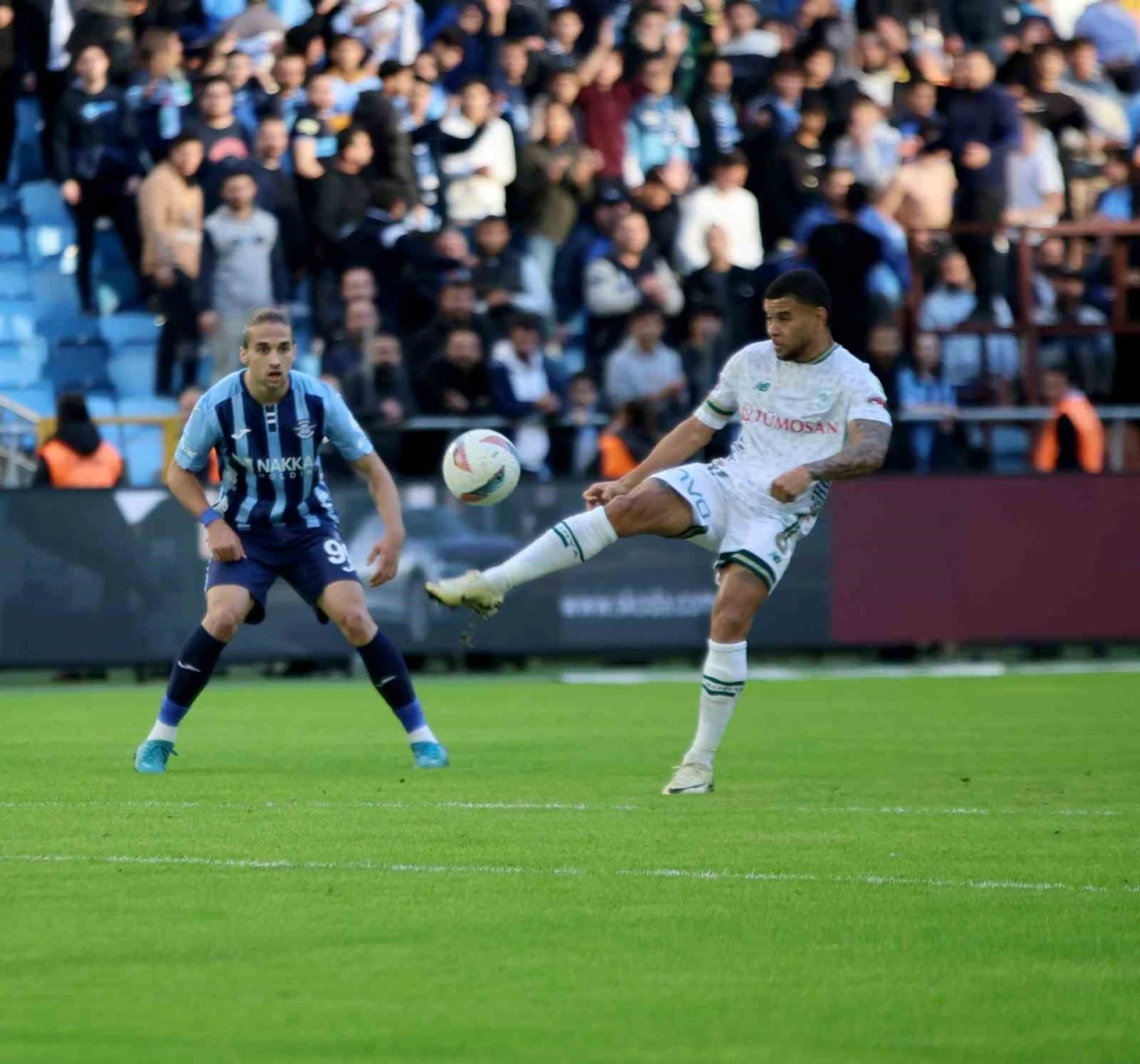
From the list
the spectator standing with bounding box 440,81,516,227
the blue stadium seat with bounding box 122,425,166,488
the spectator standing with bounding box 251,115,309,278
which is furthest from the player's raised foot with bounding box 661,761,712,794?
the spectator standing with bounding box 440,81,516,227

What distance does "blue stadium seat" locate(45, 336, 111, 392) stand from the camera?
21.3m

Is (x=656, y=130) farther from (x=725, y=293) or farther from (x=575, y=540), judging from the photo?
(x=575, y=540)

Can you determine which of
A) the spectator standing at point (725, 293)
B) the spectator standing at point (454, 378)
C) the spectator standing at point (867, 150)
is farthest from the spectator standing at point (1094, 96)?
the spectator standing at point (454, 378)

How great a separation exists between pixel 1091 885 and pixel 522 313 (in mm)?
12914

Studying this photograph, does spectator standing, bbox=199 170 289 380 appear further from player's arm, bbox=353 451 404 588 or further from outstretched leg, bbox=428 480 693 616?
outstretched leg, bbox=428 480 693 616

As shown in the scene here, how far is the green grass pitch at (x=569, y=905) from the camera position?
530cm

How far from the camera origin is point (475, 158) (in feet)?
70.7

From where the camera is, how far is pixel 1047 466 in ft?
69.1

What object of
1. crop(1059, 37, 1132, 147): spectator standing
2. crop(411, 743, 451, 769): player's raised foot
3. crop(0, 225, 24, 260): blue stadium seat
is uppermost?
crop(1059, 37, 1132, 147): spectator standing

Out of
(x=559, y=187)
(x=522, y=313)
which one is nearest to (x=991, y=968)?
(x=522, y=313)

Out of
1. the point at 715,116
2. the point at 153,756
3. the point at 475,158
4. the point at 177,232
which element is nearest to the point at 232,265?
the point at 177,232

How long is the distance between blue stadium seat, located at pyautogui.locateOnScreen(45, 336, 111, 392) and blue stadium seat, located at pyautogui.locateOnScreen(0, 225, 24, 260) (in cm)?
106

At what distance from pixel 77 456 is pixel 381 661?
8.57 m

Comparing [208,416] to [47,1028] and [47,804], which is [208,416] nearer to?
[47,804]
